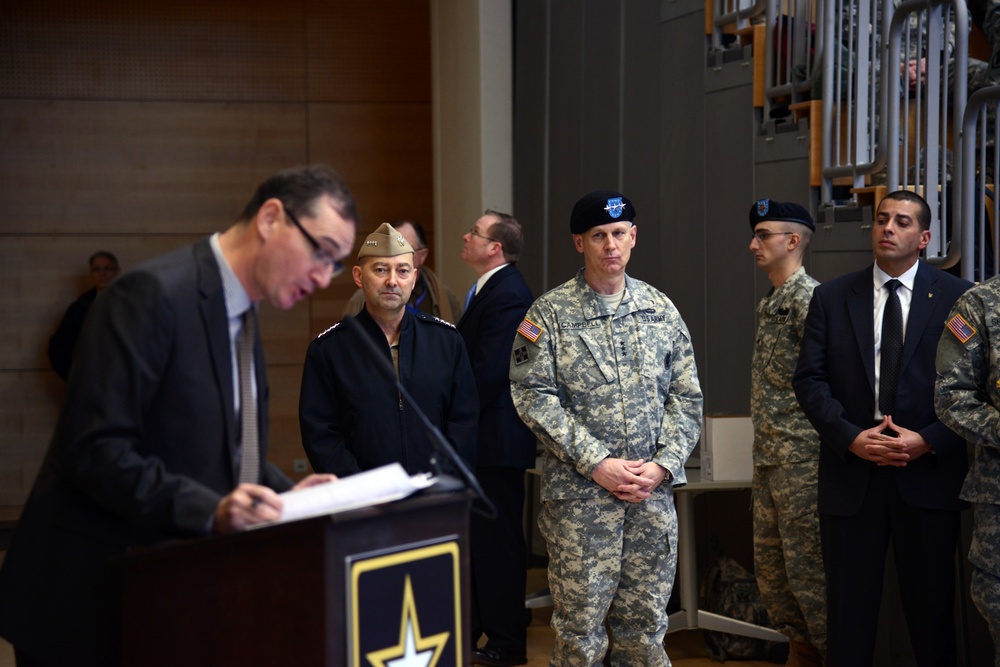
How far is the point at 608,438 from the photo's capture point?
3.20 metres

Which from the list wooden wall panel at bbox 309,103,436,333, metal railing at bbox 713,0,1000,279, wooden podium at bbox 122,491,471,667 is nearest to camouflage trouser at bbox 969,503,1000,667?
metal railing at bbox 713,0,1000,279

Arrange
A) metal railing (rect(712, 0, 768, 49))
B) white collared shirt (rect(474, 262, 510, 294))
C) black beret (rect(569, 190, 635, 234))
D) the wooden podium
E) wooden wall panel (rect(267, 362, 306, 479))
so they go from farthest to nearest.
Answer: wooden wall panel (rect(267, 362, 306, 479)) < metal railing (rect(712, 0, 768, 49)) < white collared shirt (rect(474, 262, 510, 294)) < black beret (rect(569, 190, 635, 234)) < the wooden podium

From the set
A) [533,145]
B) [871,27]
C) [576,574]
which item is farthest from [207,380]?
[533,145]

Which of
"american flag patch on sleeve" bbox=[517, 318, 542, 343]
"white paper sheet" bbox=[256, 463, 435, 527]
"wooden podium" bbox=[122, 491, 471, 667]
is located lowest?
"wooden podium" bbox=[122, 491, 471, 667]

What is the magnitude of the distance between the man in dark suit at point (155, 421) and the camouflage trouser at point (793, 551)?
2.45 m

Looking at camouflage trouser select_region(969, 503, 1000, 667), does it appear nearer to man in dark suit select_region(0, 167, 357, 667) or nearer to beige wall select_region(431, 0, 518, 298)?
man in dark suit select_region(0, 167, 357, 667)

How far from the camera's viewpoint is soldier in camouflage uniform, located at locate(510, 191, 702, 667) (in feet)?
10.3

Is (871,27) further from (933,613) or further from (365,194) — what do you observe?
(365,194)

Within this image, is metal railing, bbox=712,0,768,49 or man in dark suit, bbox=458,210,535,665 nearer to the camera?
man in dark suit, bbox=458,210,535,665

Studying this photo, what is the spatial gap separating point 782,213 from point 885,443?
107 centimetres

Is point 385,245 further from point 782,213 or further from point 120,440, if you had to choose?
point 120,440

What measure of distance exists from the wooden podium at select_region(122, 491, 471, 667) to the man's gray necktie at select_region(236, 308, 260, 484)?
0.73 feet

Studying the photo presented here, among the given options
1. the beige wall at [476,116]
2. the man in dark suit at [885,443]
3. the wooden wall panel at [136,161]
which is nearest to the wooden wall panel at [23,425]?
the wooden wall panel at [136,161]

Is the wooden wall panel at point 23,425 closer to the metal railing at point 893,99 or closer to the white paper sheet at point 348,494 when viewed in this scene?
the metal railing at point 893,99
